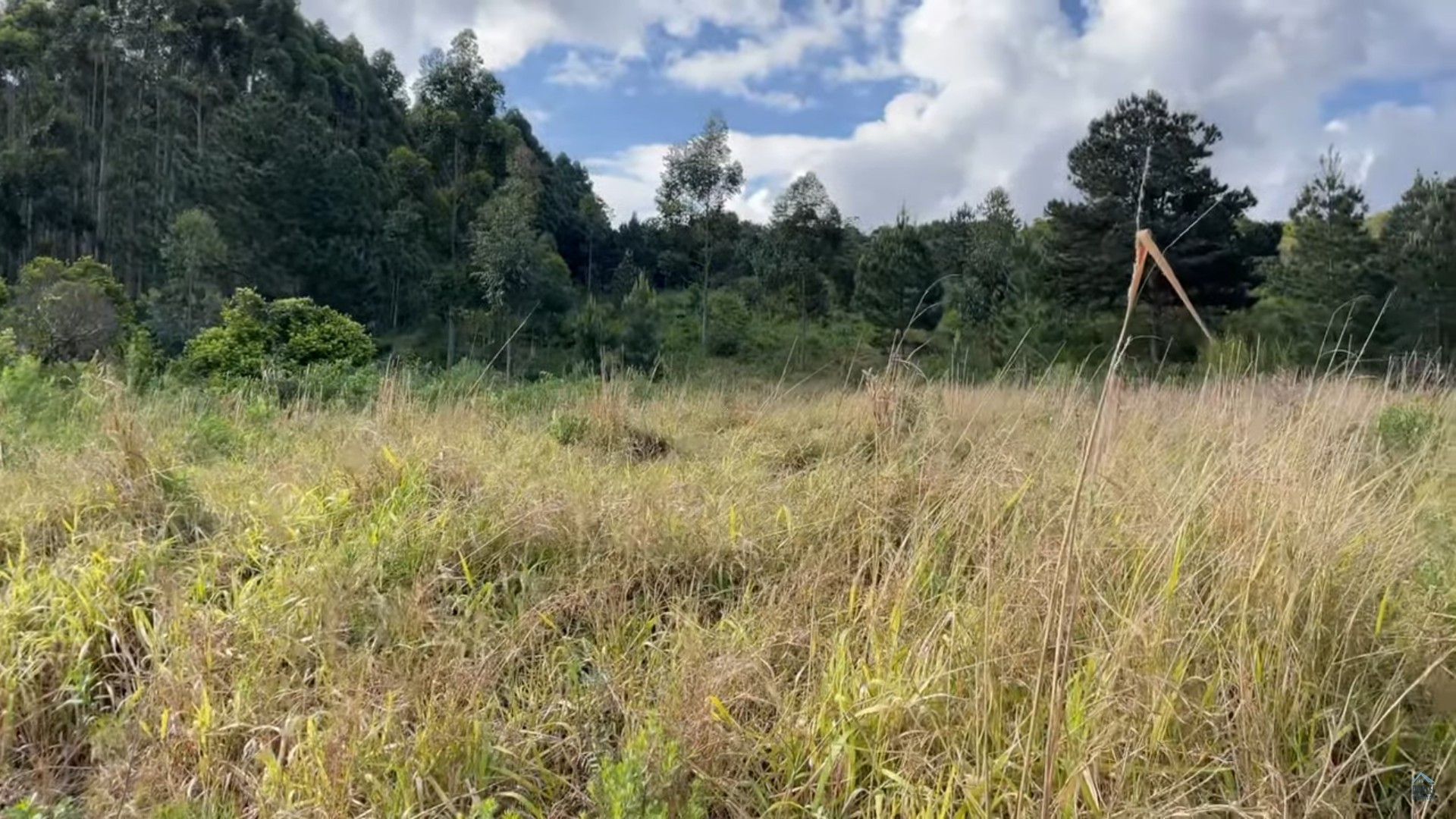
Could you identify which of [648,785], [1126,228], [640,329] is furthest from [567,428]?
[640,329]

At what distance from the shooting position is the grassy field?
5.14 ft

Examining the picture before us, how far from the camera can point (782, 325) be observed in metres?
30.1

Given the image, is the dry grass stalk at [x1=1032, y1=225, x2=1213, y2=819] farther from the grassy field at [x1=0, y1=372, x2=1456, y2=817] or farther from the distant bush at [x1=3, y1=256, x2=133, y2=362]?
the distant bush at [x1=3, y1=256, x2=133, y2=362]

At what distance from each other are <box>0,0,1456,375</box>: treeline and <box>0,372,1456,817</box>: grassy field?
14387mm

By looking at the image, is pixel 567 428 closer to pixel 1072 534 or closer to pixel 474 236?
pixel 1072 534

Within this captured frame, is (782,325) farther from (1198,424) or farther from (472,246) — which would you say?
(1198,424)

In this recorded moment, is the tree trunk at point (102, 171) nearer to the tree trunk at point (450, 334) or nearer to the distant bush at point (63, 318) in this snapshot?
the tree trunk at point (450, 334)

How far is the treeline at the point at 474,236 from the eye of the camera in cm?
1995

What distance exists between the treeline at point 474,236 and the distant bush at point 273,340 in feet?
0.54

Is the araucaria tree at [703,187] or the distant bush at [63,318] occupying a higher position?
the araucaria tree at [703,187]

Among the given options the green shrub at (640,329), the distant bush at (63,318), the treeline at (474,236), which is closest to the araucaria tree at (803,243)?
the treeline at (474,236)

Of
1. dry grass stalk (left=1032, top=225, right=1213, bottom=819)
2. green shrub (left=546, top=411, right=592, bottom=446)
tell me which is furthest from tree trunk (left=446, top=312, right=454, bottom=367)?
dry grass stalk (left=1032, top=225, right=1213, bottom=819)

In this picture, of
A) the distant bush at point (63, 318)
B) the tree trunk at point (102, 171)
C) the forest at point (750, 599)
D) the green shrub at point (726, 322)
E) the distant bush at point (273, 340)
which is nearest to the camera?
the forest at point (750, 599)

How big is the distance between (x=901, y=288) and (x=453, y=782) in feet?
76.9
